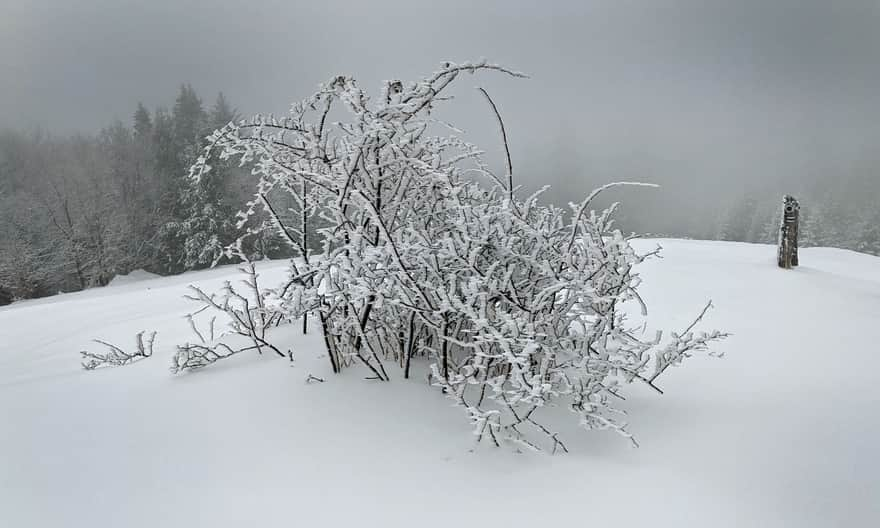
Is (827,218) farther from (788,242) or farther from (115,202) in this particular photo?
(115,202)

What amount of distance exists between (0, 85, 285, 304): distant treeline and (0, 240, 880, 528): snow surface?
62.4ft

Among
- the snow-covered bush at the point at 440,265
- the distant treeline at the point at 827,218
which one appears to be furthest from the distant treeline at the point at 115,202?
the distant treeline at the point at 827,218

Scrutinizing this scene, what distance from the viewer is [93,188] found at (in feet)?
71.9

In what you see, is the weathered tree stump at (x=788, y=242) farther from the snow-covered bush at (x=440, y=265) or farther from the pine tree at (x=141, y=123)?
the pine tree at (x=141, y=123)

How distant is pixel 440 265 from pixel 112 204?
85.1ft

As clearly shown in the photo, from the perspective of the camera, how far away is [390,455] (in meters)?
1.56

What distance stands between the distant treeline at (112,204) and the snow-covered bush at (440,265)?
19.2 metres

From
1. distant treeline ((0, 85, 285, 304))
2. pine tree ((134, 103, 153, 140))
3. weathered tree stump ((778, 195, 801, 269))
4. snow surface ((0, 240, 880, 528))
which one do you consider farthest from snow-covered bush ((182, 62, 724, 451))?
pine tree ((134, 103, 153, 140))

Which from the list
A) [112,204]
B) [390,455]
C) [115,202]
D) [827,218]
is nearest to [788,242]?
[390,455]

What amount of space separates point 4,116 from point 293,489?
3664 centimetres

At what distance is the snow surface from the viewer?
1312 mm

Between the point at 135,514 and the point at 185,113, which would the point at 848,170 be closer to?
the point at 185,113

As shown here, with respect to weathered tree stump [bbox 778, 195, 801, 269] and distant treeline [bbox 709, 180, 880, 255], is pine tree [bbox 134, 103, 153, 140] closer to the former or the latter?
weathered tree stump [bbox 778, 195, 801, 269]

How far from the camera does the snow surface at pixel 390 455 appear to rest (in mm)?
1312
